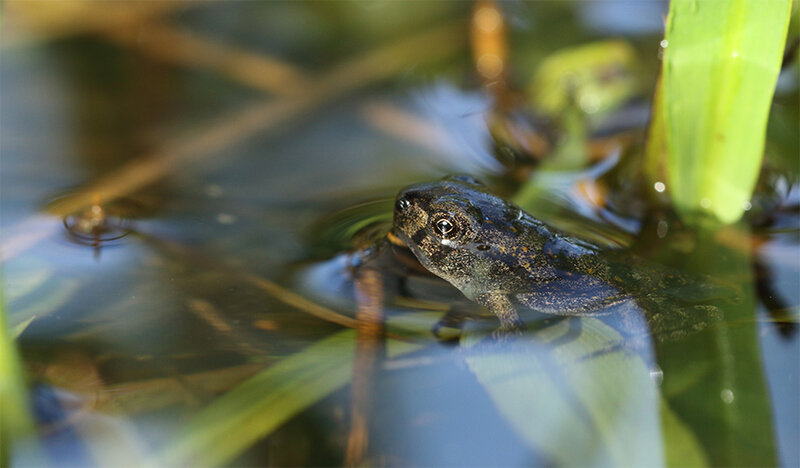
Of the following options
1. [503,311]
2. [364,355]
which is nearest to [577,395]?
[503,311]

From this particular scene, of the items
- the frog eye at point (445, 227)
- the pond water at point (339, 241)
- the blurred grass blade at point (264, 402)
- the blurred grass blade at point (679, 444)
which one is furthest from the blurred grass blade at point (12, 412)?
the blurred grass blade at point (679, 444)

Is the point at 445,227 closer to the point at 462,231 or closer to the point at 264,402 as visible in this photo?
the point at 462,231

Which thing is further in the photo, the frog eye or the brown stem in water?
the frog eye

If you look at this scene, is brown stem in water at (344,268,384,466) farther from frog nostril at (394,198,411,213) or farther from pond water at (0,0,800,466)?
frog nostril at (394,198,411,213)

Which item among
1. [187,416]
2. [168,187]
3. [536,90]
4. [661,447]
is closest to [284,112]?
[168,187]

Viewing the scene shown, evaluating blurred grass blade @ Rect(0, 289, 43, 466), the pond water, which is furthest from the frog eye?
blurred grass blade @ Rect(0, 289, 43, 466)

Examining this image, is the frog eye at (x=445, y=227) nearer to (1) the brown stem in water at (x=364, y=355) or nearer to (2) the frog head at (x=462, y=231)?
(2) the frog head at (x=462, y=231)

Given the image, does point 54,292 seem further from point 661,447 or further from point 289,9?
point 289,9
